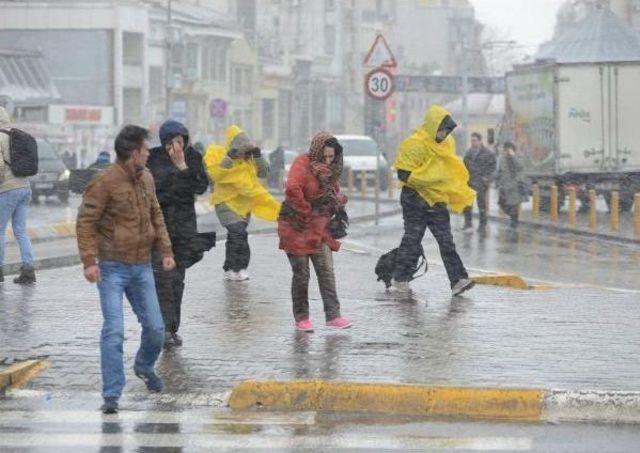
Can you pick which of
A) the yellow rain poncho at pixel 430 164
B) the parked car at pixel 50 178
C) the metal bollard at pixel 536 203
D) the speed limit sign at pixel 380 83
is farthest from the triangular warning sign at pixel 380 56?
the parked car at pixel 50 178

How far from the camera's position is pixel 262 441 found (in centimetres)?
845

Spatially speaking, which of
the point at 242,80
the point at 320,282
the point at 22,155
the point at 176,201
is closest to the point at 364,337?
the point at 320,282

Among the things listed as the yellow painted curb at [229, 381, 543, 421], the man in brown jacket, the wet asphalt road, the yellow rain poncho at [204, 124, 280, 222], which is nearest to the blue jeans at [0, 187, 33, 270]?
the wet asphalt road

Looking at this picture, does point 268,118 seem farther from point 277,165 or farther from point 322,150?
point 322,150

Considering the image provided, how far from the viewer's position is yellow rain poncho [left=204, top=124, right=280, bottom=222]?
55.8 ft

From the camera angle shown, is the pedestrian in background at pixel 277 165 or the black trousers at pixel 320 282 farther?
the pedestrian in background at pixel 277 165

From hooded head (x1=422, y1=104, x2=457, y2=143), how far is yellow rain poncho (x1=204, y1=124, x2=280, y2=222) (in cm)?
239

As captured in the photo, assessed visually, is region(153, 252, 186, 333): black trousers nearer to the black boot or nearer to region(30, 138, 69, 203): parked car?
the black boot

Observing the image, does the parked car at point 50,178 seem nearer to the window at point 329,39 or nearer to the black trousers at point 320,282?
the black trousers at point 320,282

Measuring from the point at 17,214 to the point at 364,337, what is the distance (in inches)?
239

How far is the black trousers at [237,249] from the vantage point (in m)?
17.2

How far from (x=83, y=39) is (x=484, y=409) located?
73.3 m

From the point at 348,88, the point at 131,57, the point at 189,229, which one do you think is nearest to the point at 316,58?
the point at 348,88

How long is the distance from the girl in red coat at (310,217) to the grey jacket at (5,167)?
4650 mm
